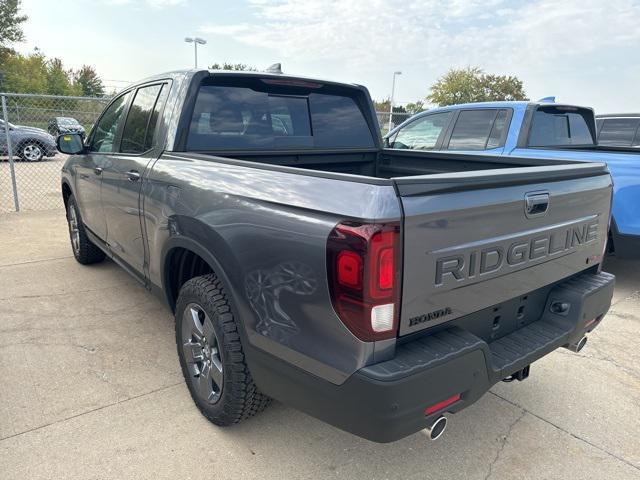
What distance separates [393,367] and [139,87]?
9.91 feet

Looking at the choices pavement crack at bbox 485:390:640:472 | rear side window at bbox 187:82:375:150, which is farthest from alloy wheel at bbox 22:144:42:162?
pavement crack at bbox 485:390:640:472

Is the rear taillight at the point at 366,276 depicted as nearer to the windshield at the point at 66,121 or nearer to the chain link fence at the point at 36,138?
the chain link fence at the point at 36,138

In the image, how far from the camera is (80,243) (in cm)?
507

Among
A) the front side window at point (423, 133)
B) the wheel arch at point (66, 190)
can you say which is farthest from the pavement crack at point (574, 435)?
the wheel arch at point (66, 190)

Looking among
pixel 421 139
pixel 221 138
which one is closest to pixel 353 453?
pixel 221 138

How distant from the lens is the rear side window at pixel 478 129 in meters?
5.72

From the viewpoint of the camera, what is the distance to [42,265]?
207 inches

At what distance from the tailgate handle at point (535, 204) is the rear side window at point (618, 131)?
6698mm

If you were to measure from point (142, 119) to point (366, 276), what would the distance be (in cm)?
252

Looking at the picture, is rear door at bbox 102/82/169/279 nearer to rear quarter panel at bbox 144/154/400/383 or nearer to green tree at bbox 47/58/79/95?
rear quarter panel at bbox 144/154/400/383

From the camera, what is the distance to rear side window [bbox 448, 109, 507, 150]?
572cm

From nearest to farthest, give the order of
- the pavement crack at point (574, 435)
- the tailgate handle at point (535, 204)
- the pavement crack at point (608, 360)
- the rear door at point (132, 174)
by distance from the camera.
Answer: the tailgate handle at point (535, 204) < the pavement crack at point (574, 435) < the rear door at point (132, 174) < the pavement crack at point (608, 360)

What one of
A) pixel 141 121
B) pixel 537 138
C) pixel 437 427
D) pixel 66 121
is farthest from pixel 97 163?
pixel 66 121

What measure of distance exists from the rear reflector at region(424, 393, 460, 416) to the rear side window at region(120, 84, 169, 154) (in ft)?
8.03
